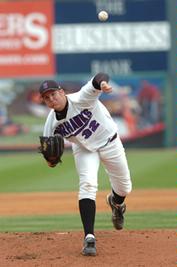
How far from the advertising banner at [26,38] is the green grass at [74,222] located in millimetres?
16136

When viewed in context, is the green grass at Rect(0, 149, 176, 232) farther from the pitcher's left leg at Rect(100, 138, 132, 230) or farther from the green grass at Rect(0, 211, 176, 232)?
the pitcher's left leg at Rect(100, 138, 132, 230)

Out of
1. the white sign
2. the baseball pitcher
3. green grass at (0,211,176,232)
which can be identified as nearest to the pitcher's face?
the baseball pitcher

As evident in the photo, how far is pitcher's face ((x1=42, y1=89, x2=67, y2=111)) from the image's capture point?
5969 millimetres

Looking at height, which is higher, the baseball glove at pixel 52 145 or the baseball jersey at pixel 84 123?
the baseball jersey at pixel 84 123

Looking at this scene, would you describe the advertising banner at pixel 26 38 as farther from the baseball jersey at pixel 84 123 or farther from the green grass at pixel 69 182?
Answer: the baseball jersey at pixel 84 123

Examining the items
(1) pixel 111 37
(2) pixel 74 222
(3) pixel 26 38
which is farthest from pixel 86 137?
(3) pixel 26 38

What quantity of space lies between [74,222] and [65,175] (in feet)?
24.2

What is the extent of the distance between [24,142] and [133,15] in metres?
5.74

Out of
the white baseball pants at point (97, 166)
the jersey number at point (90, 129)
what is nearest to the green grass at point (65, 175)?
the white baseball pants at point (97, 166)

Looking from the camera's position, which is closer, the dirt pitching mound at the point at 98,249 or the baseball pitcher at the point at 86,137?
the dirt pitching mound at the point at 98,249

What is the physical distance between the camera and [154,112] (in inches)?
974

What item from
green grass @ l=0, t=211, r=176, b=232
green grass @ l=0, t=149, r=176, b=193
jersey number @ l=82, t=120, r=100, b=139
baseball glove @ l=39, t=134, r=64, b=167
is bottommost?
green grass @ l=0, t=149, r=176, b=193

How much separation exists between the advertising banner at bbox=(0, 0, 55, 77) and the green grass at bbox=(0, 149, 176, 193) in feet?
17.6

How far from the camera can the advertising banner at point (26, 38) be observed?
80.7ft
